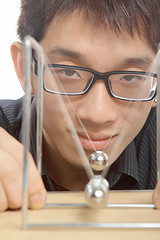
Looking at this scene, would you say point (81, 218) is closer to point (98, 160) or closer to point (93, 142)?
point (98, 160)

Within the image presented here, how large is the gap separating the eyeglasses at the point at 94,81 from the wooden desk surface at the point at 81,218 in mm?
246

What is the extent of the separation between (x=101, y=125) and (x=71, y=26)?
0.68 ft

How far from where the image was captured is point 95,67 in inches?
24.0

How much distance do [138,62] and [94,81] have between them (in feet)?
0.31

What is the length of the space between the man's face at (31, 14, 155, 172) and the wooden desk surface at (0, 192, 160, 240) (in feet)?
0.64

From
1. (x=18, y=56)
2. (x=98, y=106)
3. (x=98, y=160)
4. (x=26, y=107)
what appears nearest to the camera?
(x=26, y=107)

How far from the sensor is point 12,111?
0.91 metres

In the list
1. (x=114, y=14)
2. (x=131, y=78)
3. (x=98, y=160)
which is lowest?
(x=98, y=160)

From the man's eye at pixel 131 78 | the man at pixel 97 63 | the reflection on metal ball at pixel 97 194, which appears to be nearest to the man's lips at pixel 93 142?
the man at pixel 97 63

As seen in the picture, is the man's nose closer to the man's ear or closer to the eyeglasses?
the eyeglasses

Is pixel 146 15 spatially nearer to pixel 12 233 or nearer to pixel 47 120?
pixel 47 120

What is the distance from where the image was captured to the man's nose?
0.58 meters

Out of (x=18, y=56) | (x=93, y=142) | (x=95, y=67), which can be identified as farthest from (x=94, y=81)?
(x=18, y=56)

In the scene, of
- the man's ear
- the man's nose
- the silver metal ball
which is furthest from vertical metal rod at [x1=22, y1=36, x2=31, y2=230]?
the man's ear
